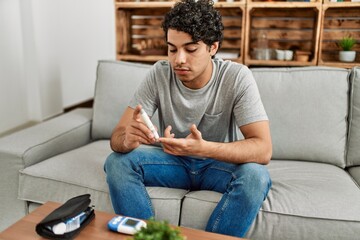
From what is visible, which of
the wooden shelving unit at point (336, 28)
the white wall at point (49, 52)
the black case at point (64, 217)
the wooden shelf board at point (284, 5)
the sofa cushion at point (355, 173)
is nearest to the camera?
the black case at point (64, 217)

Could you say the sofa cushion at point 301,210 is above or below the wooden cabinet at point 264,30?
below

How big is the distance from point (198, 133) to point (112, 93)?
0.84 m

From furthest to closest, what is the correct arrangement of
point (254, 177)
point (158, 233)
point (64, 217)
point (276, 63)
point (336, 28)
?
point (336, 28), point (276, 63), point (254, 177), point (64, 217), point (158, 233)

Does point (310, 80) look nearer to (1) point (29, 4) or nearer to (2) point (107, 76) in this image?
(2) point (107, 76)

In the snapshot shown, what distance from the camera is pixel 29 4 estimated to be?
10.2ft

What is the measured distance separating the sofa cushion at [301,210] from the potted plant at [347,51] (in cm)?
105

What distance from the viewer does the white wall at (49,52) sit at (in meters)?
3.11

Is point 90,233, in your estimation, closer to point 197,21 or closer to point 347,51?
point 197,21

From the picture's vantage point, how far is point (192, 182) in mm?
1492

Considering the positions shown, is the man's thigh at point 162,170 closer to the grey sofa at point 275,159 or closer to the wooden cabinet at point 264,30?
the grey sofa at point 275,159

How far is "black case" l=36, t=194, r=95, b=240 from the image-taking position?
1.00 metres

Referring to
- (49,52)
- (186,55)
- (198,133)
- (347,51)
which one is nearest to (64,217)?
(198,133)

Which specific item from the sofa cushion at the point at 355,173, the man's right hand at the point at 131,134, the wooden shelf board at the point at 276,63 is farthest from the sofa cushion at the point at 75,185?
the wooden shelf board at the point at 276,63

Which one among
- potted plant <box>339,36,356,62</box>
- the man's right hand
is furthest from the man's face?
potted plant <box>339,36,356,62</box>
